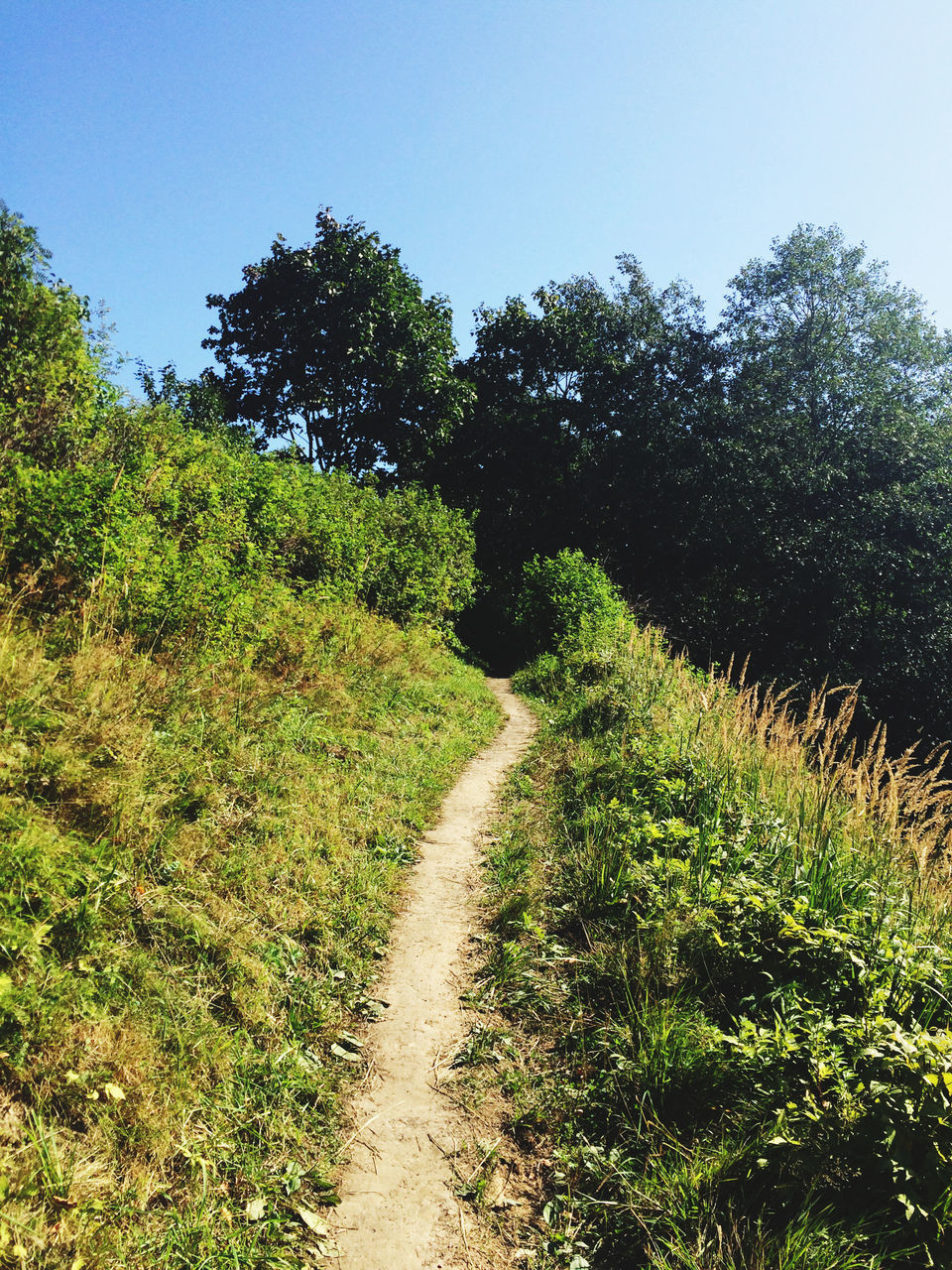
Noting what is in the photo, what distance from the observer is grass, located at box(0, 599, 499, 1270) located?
2771 millimetres

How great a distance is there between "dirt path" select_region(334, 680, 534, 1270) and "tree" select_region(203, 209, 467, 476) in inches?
747

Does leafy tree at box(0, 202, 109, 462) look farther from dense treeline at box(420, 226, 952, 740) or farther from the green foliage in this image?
dense treeline at box(420, 226, 952, 740)

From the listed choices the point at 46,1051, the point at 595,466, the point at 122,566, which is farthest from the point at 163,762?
the point at 595,466

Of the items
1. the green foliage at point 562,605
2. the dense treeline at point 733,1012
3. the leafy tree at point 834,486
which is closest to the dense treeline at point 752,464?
the leafy tree at point 834,486

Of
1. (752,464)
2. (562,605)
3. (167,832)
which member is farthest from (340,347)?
(167,832)

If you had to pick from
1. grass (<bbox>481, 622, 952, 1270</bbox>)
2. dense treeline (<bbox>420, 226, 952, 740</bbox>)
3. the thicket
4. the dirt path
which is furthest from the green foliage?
the dirt path

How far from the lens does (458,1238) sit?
2994 mm

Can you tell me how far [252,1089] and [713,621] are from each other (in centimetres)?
2639

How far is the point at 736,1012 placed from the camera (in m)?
4.00

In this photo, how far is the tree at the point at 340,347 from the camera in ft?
70.8

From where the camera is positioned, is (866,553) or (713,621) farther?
(713,621)

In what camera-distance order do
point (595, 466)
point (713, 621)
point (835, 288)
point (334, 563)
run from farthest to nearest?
point (595, 466)
point (713, 621)
point (835, 288)
point (334, 563)

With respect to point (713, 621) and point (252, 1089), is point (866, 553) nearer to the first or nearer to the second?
point (713, 621)

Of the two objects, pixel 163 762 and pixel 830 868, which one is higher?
pixel 830 868
